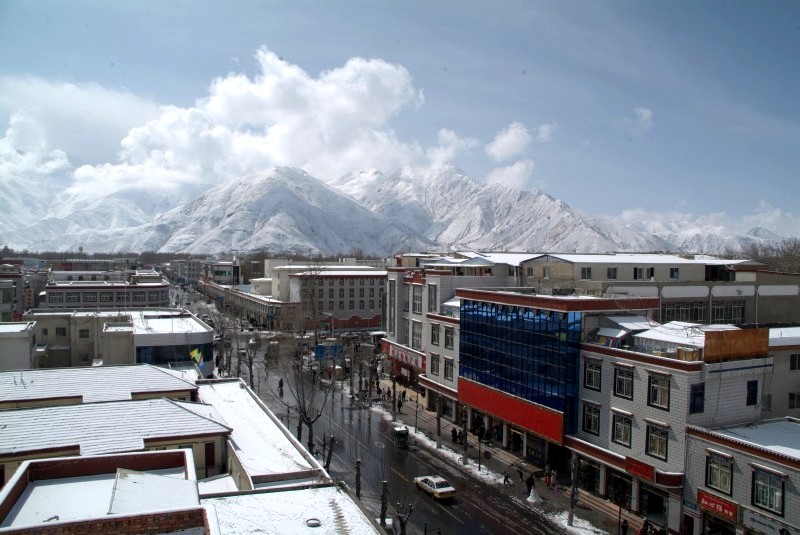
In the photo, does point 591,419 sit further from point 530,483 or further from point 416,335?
Answer: point 416,335

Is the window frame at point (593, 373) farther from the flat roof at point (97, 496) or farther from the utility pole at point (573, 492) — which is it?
the flat roof at point (97, 496)

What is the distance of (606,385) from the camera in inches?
937

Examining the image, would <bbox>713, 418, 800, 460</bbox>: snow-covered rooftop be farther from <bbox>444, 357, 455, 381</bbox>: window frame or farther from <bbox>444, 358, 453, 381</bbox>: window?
<bbox>444, 358, 453, 381</bbox>: window

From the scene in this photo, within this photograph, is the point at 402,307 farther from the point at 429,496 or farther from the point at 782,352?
the point at 782,352

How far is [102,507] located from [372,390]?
31667 millimetres

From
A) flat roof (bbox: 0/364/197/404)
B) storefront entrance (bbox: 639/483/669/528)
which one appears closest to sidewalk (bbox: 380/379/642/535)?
storefront entrance (bbox: 639/483/669/528)

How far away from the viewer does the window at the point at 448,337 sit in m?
35.7

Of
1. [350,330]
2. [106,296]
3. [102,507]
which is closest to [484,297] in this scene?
[102,507]

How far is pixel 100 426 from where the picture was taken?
58.4 ft

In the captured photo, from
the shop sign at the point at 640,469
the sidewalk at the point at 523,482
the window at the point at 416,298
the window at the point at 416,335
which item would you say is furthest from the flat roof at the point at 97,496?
the window at the point at 416,335

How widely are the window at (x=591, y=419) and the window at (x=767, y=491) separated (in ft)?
22.2

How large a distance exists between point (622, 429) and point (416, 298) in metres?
21.4

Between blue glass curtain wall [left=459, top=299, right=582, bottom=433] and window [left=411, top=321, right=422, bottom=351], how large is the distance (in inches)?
361

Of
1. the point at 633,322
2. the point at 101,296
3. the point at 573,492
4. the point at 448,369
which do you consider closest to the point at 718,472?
the point at 573,492
